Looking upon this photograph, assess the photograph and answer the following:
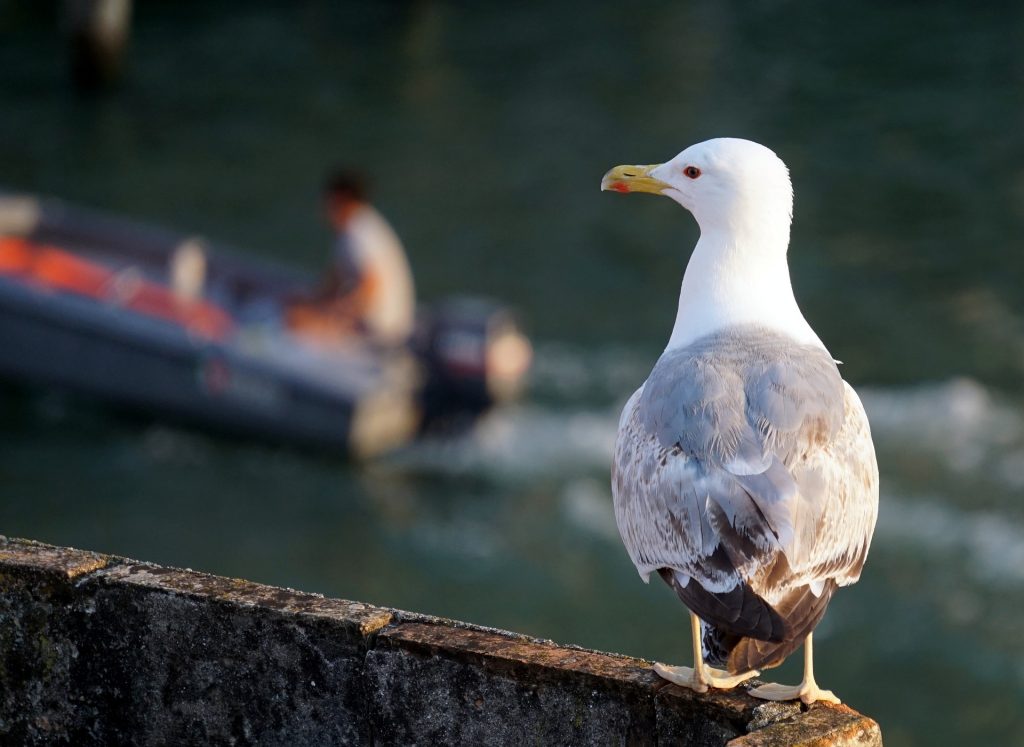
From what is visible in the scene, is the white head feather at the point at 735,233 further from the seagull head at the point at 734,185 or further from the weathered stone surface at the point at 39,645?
the weathered stone surface at the point at 39,645

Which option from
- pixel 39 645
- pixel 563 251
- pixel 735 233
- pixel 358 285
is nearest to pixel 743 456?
pixel 735 233

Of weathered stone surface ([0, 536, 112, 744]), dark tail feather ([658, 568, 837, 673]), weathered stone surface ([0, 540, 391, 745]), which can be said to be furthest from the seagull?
weathered stone surface ([0, 536, 112, 744])

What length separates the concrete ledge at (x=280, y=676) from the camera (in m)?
3.20

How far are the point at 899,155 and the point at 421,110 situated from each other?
571 centimetres

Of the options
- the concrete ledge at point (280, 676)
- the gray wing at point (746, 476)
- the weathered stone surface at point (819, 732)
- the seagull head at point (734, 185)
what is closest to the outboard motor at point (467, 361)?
the seagull head at point (734, 185)

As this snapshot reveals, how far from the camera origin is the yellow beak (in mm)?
4180

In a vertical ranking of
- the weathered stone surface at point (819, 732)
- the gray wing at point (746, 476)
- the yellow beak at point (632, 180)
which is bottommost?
the weathered stone surface at point (819, 732)

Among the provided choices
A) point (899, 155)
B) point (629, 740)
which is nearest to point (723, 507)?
point (629, 740)

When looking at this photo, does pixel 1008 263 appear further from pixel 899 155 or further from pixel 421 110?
pixel 421 110

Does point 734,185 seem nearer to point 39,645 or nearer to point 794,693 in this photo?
point 794,693

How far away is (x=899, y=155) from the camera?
56.5 feet

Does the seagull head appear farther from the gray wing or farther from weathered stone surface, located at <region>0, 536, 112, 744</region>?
weathered stone surface, located at <region>0, 536, 112, 744</region>

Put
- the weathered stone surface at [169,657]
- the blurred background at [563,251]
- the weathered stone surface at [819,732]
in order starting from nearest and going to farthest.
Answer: the weathered stone surface at [819,732], the weathered stone surface at [169,657], the blurred background at [563,251]

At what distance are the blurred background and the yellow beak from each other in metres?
5.30
